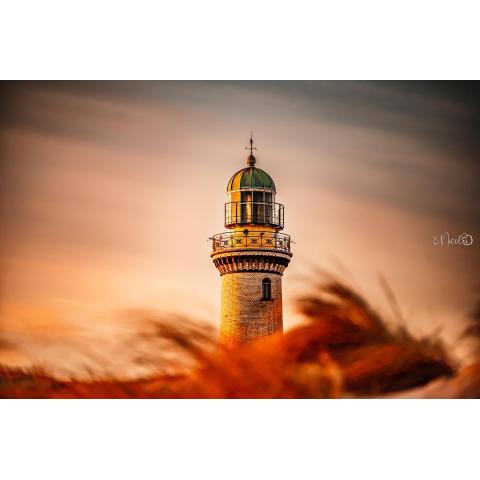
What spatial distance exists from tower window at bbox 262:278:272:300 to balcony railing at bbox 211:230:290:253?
855 mm

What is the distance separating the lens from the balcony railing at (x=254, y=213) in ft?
169

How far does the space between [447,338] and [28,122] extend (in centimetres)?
1158

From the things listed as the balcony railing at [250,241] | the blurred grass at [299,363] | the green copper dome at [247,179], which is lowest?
the blurred grass at [299,363]

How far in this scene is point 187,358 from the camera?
165ft

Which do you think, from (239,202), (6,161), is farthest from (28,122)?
(239,202)

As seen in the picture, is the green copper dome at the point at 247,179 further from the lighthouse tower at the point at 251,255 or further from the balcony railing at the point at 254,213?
the balcony railing at the point at 254,213

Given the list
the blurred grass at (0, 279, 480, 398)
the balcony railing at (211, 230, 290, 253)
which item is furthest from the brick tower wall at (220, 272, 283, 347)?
the balcony railing at (211, 230, 290, 253)

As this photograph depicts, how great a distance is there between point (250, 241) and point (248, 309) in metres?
1.72

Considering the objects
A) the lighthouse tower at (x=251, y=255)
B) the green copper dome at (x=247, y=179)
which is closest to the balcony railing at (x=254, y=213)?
the lighthouse tower at (x=251, y=255)

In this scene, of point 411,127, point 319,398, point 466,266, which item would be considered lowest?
point 319,398

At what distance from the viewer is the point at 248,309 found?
168 ft

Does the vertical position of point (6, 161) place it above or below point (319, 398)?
above

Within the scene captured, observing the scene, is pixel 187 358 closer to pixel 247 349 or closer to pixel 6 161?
pixel 247 349

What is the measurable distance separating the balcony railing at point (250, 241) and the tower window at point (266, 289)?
855mm
